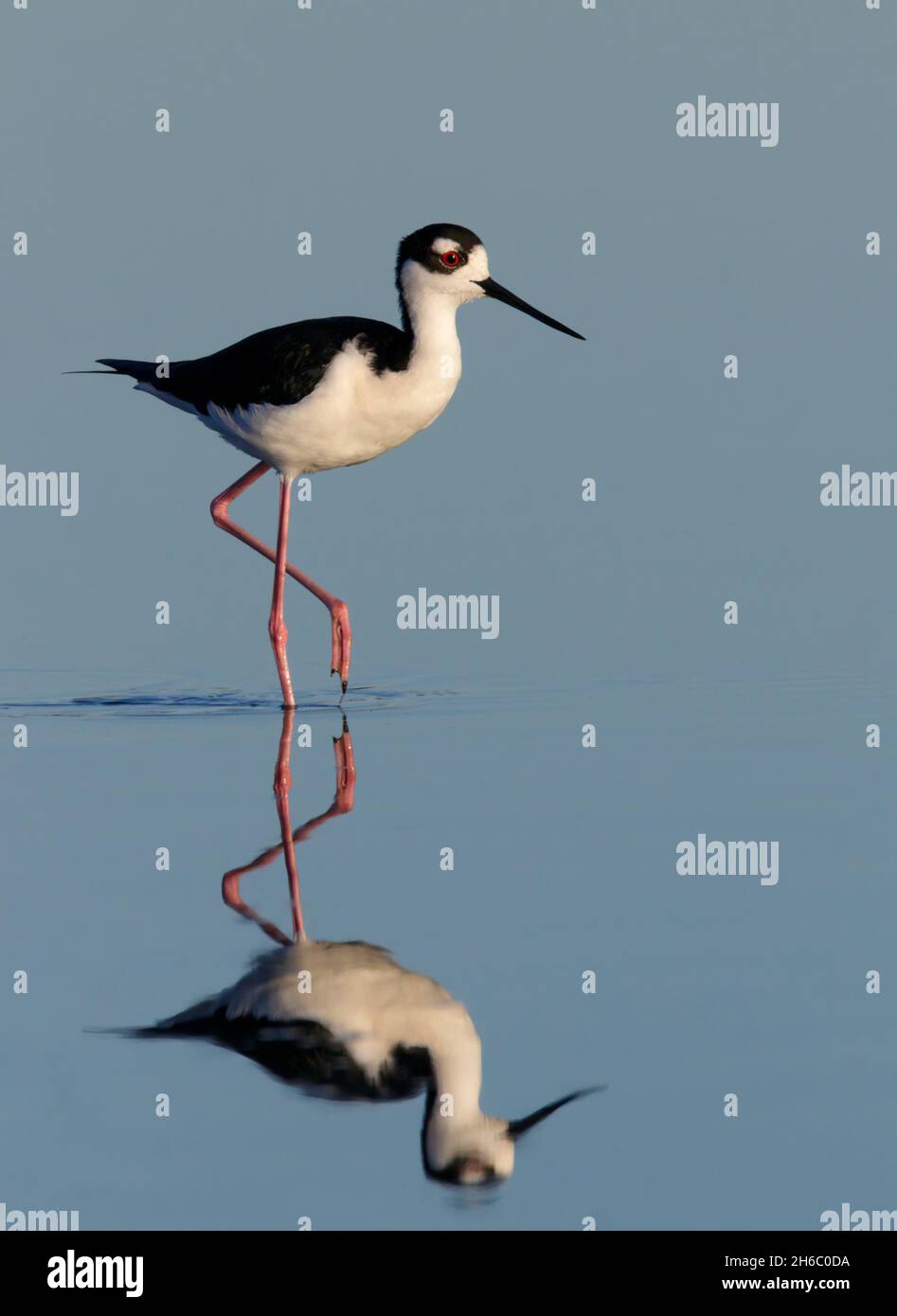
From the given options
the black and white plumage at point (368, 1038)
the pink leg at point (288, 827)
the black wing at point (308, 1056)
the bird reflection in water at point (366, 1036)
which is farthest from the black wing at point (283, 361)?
the black wing at point (308, 1056)

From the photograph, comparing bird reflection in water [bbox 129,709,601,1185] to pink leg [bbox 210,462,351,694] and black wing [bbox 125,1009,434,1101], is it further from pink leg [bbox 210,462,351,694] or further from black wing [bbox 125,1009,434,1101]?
pink leg [bbox 210,462,351,694]

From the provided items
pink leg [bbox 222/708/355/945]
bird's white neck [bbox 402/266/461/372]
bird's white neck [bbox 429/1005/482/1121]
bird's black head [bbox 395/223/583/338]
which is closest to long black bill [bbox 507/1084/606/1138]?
bird's white neck [bbox 429/1005/482/1121]

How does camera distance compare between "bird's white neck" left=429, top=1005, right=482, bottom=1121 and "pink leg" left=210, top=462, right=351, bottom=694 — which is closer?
"bird's white neck" left=429, top=1005, right=482, bottom=1121

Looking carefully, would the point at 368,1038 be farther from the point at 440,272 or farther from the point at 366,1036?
the point at 440,272

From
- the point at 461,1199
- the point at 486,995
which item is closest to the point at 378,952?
the point at 486,995

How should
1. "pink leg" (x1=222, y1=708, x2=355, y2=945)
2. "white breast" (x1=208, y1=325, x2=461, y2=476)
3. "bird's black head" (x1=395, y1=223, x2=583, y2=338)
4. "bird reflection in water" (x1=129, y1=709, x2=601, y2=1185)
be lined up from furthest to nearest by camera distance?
"bird's black head" (x1=395, y1=223, x2=583, y2=338) < "white breast" (x1=208, y1=325, x2=461, y2=476) < "pink leg" (x1=222, y1=708, x2=355, y2=945) < "bird reflection in water" (x1=129, y1=709, x2=601, y2=1185)

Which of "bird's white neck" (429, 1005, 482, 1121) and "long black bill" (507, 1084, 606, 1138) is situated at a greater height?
"bird's white neck" (429, 1005, 482, 1121)

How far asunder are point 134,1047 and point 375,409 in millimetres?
5964

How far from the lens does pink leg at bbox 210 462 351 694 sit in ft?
40.0

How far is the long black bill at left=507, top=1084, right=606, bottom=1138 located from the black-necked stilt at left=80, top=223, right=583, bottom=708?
19.2ft

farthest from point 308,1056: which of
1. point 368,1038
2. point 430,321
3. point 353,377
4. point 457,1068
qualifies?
point 430,321

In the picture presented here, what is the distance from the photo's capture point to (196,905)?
7.71m

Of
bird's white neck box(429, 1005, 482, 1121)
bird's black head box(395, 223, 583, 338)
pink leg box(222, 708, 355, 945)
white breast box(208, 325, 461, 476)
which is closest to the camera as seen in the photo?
bird's white neck box(429, 1005, 482, 1121)

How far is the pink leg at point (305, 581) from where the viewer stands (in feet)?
40.0
